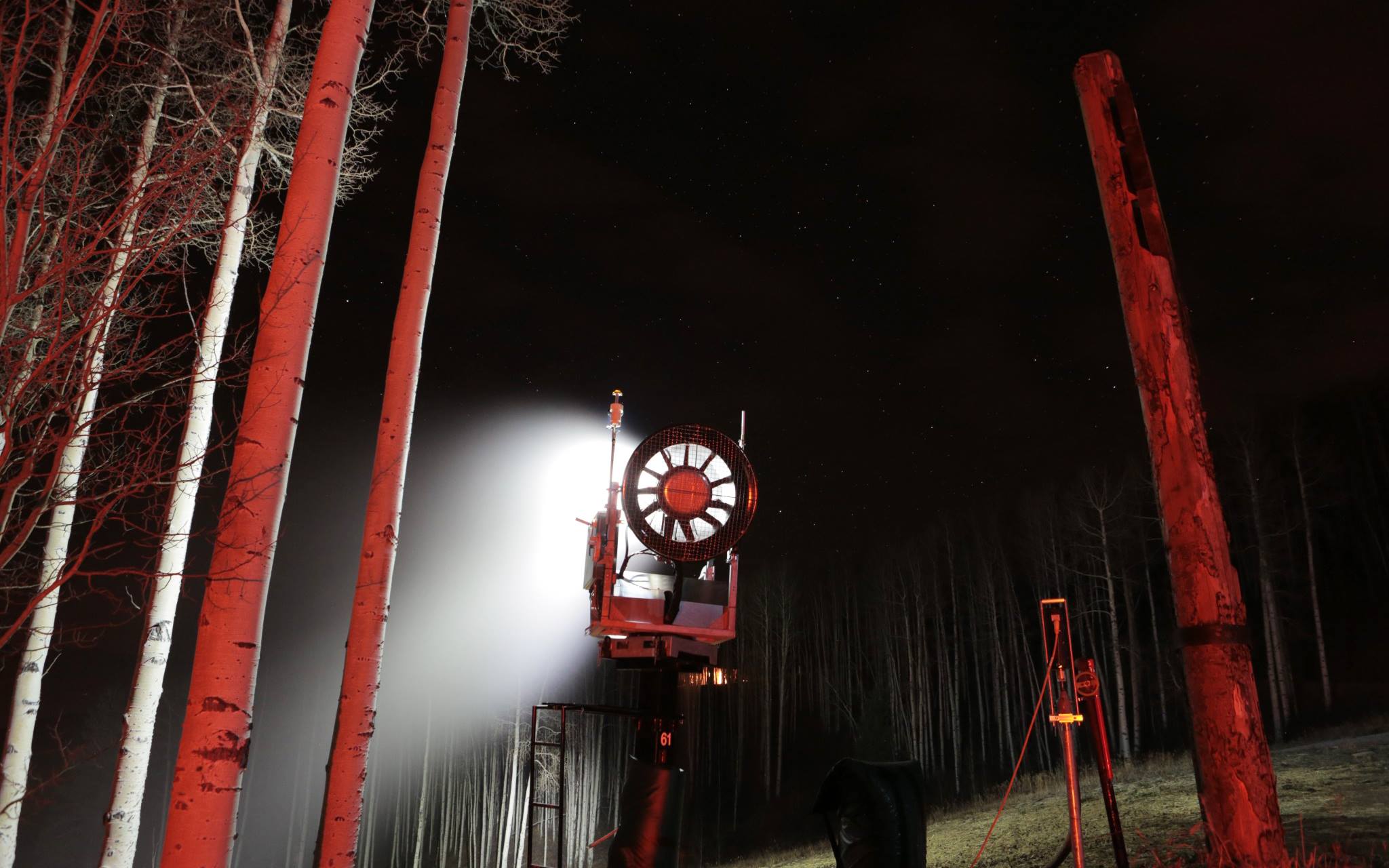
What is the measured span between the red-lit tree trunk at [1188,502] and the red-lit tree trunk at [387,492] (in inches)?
189

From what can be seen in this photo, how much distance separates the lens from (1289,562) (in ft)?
89.6

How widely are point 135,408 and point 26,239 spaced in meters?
2.03

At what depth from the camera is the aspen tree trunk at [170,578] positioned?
7.24 meters

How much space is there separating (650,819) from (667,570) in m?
1.78

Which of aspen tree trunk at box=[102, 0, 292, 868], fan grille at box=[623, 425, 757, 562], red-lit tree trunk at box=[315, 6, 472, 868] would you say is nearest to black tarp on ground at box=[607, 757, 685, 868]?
fan grille at box=[623, 425, 757, 562]

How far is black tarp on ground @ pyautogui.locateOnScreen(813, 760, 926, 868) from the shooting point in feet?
16.9

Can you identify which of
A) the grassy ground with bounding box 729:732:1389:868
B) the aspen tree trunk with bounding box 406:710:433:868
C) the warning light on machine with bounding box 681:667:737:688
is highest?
the warning light on machine with bounding box 681:667:737:688

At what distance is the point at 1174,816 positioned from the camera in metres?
11.0

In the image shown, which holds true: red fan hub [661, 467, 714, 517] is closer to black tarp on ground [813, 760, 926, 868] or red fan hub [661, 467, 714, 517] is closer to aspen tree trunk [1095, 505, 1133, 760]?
black tarp on ground [813, 760, 926, 868]

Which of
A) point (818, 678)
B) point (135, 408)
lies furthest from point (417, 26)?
point (818, 678)

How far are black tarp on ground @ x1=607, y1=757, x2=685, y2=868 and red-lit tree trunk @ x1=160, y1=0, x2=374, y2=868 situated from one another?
2944mm

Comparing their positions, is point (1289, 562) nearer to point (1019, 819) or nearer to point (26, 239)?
point (1019, 819)

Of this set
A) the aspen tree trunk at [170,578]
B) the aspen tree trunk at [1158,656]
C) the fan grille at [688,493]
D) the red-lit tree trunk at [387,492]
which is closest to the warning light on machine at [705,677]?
the fan grille at [688,493]

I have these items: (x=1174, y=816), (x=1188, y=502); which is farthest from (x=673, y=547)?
(x=1174, y=816)
